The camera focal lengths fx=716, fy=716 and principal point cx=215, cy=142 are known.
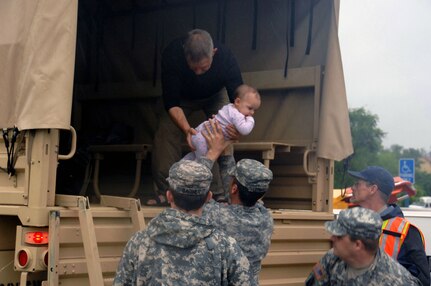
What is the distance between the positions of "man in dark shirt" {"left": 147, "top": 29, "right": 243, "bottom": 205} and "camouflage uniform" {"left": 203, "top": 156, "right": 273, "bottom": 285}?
1088mm

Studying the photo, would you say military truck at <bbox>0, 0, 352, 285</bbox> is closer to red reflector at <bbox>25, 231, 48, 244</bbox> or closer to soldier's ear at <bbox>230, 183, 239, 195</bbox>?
red reflector at <bbox>25, 231, 48, 244</bbox>

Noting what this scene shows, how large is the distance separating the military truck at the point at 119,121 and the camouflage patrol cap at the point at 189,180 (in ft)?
3.04

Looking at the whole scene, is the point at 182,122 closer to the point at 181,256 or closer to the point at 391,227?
the point at 391,227

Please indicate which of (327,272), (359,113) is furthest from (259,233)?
(359,113)

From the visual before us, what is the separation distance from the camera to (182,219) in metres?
2.89

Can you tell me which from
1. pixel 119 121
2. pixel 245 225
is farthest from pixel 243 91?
pixel 119 121

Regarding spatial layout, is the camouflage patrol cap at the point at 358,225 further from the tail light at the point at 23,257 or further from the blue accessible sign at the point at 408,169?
the blue accessible sign at the point at 408,169

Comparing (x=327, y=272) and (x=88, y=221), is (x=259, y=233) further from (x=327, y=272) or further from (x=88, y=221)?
(x=88, y=221)

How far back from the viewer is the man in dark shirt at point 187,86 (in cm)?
466

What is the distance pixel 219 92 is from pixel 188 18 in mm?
1339

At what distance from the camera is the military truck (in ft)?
12.4

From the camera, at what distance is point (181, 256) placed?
9.41ft

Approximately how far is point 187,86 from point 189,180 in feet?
6.89

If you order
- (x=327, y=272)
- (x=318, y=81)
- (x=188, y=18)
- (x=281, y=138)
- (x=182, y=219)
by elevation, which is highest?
(x=188, y=18)
